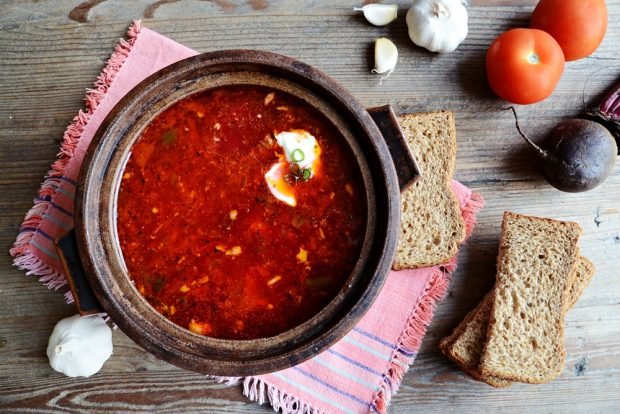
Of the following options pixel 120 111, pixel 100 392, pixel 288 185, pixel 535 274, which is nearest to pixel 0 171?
pixel 120 111

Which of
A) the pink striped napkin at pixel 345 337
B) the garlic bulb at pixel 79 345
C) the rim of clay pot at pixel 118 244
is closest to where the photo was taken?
the rim of clay pot at pixel 118 244

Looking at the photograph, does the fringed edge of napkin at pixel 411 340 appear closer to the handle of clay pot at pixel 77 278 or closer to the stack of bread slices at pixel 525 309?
the stack of bread slices at pixel 525 309

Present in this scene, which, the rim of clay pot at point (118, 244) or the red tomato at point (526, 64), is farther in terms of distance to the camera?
the red tomato at point (526, 64)

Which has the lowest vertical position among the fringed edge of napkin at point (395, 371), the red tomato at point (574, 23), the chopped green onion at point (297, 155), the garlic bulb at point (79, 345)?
the fringed edge of napkin at point (395, 371)

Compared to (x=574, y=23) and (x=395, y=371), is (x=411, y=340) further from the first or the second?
(x=574, y=23)

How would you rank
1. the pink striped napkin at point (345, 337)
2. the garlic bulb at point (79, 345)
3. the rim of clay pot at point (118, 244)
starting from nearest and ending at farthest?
1. the rim of clay pot at point (118, 244)
2. the garlic bulb at point (79, 345)
3. the pink striped napkin at point (345, 337)

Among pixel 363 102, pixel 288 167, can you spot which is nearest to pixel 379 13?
pixel 363 102

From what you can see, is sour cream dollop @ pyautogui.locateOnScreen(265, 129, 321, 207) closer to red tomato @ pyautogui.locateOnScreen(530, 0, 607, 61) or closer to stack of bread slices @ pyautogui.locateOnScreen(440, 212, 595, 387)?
stack of bread slices @ pyautogui.locateOnScreen(440, 212, 595, 387)

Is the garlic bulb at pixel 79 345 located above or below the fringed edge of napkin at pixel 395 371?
above

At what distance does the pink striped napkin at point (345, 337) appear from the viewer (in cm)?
240

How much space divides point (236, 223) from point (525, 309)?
115 centimetres

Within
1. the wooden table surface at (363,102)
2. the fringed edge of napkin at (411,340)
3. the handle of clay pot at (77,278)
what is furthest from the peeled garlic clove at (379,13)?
the handle of clay pot at (77,278)

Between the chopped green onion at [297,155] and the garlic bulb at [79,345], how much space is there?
98 cm

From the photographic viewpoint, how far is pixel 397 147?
2025 millimetres
